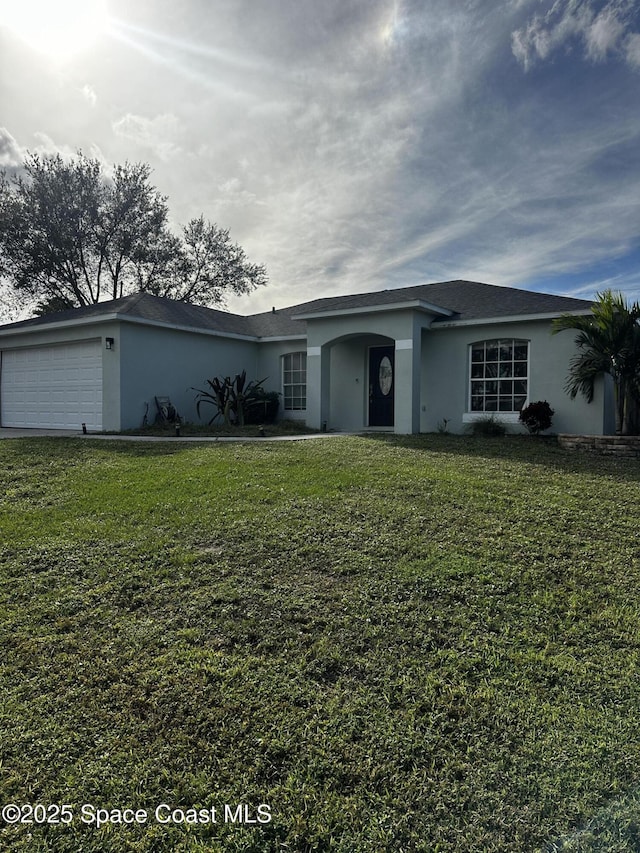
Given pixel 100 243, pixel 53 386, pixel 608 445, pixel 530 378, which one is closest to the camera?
pixel 608 445

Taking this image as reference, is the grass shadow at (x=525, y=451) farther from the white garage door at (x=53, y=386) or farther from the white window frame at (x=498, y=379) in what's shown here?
the white garage door at (x=53, y=386)

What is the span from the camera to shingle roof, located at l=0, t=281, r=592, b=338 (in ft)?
40.4

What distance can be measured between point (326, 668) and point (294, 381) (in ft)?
43.9

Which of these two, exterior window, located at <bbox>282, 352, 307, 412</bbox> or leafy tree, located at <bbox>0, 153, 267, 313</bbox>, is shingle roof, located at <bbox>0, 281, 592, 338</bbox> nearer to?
exterior window, located at <bbox>282, 352, 307, 412</bbox>

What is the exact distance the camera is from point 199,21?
31.0 ft

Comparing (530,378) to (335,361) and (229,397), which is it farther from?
(229,397)

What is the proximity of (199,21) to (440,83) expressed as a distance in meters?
4.95

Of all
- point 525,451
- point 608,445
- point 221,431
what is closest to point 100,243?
point 221,431

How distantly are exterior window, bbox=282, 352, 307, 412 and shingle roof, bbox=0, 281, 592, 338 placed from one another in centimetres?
81

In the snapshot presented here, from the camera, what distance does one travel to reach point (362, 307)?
42.1 ft

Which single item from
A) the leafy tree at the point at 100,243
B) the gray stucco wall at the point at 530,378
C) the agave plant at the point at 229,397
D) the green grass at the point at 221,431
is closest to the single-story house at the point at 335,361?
the gray stucco wall at the point at 530,378

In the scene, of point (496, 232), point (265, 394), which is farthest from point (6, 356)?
point (496, 232)

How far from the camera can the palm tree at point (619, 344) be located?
999 centimetres

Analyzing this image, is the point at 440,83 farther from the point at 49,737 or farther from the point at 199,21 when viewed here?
the point at 49,737
